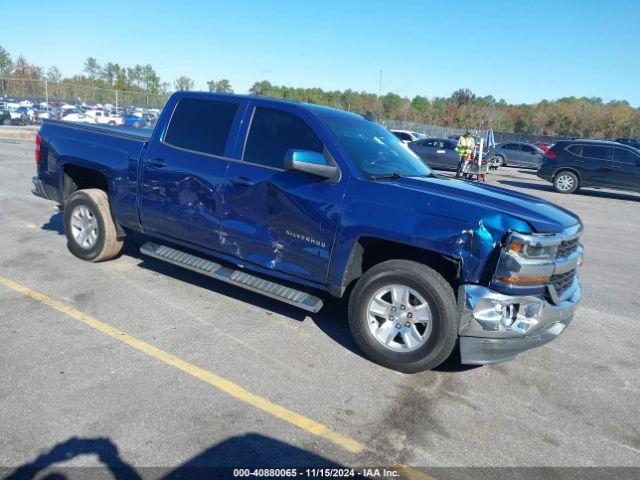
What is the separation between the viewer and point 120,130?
5.84m

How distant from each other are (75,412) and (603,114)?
8618cm

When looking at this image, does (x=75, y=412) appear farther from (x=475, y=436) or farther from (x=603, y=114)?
(x=603, y=114)

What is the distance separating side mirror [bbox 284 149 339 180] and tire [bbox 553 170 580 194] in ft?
51.8

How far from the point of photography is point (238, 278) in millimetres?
4594

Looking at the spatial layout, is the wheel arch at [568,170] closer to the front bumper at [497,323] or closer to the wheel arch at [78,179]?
the front bumper at [497,323]

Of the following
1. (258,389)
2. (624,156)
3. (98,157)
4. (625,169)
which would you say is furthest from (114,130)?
(624,156)

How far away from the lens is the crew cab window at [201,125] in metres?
4.89

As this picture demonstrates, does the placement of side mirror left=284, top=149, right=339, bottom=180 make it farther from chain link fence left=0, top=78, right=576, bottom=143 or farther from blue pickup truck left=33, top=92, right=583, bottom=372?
chain link fence left=0, top=78, right=576, bottom=143

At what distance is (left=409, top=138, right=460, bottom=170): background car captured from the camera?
2319cm

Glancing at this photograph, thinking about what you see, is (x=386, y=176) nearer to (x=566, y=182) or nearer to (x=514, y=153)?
(x=566, y=182)

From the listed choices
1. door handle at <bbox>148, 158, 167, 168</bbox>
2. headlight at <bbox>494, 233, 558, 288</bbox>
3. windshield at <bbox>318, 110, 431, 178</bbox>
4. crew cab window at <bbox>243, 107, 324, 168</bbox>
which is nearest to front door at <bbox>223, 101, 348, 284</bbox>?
crew cab window at <bbox>243, 107, 324, 168</bbox>

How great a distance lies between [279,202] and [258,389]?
5.16 ft

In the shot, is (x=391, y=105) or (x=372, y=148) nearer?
(x=372, y=148)

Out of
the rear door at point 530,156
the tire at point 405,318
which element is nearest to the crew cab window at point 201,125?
the tire at point 405,318
